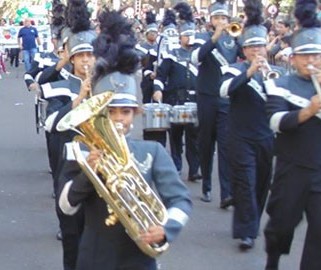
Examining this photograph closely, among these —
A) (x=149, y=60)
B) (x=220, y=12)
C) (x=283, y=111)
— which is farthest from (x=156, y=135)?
(x=283, y=111)

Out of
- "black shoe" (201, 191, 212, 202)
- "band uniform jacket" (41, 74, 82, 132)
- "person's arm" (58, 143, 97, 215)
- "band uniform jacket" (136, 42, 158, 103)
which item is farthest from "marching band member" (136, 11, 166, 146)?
"person's arm" (58, 143, 97, 215)

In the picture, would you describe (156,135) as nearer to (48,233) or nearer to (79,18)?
(48,233)

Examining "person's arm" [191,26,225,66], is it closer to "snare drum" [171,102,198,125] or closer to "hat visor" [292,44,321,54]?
"snare drum" [171,102,198,125]

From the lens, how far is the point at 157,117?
10109mm

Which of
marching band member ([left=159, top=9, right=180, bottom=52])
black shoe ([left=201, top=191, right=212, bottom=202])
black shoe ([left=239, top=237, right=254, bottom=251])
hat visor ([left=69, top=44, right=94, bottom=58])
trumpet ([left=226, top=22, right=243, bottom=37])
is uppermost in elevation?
hat visor ([left=69, top=44, right=94, bottom=58])

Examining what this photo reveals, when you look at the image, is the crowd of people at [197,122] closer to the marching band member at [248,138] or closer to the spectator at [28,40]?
the marching band member at [248,138]

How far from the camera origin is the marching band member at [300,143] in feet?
18.6

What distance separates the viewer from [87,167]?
392 centimetres

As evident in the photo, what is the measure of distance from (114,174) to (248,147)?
3.66 meters

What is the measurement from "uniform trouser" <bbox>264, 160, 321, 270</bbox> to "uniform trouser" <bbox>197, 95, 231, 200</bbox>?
9.61 feet

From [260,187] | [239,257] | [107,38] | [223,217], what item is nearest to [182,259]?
[239,257]

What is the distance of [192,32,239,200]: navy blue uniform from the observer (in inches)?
353

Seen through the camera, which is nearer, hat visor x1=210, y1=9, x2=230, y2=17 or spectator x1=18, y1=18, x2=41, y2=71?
hat visor x1=210, y1=9, x2=230, y2=17

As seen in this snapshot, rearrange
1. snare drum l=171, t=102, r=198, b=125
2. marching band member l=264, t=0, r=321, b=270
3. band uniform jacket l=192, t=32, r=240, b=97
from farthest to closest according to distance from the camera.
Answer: snare drum l=171, t=102, r=198, b=125, band uniform jacket l=192, t=32, r=240, b=97, marching band member l=264, t=0, r=321, b=270
